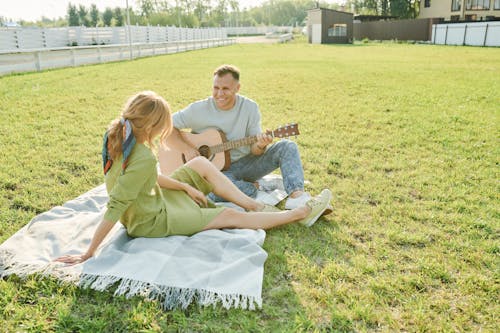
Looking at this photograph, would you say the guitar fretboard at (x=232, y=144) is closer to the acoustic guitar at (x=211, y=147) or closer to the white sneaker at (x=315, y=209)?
the acoustic guitar at (x=211, y=147)

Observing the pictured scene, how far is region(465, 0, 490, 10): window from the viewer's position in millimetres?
39909

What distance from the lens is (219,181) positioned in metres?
3.52

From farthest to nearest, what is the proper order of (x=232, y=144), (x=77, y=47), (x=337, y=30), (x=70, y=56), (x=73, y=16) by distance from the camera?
(x=73, y=16) < (x=337, y=30) < (x=77, y=47) < (x=70, y=56) < (x=232, y=144)

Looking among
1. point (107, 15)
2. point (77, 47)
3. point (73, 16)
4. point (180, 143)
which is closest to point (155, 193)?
point (180, 143)

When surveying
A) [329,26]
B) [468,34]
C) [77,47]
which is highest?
[329,26]

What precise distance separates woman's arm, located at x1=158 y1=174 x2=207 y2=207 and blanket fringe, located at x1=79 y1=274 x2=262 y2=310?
2.63ft

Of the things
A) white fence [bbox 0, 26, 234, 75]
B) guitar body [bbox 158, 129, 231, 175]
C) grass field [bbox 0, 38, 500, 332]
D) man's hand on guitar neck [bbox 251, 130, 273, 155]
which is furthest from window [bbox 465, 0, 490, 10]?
guitar body [bbox 158, 129, 231, 175]

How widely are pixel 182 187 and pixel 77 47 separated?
1603 cm

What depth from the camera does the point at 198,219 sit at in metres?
3.13

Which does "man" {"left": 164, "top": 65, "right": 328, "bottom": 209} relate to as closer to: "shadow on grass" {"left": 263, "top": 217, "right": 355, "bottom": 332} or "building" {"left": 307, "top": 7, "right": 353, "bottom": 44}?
"shadow on grass" {"left": 263, "top": 217, "right": 355, "bottom": 332}

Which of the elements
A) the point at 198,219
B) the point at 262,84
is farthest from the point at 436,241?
the point at 262,84

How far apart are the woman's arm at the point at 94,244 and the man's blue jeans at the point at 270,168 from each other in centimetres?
141

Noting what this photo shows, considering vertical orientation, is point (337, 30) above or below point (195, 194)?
above

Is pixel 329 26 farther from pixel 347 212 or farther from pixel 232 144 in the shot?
pixel 347 212
